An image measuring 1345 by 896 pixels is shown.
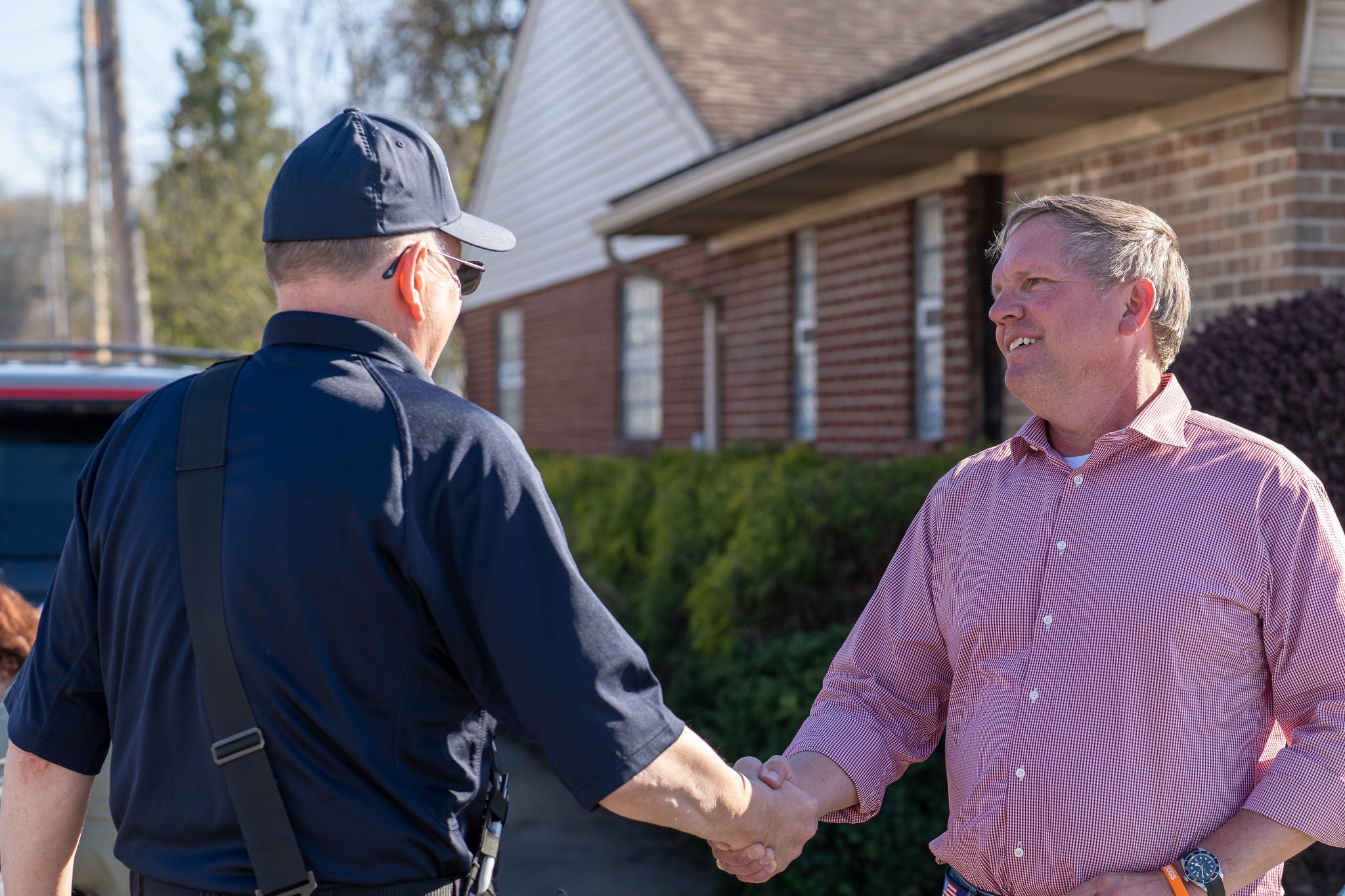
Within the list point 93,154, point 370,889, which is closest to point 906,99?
point 370,889

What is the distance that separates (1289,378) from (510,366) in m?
Result: 14.3

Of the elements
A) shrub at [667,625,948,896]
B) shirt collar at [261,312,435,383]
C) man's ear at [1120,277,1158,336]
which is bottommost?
shrub at [667,625,948,896]

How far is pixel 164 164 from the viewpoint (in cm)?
3109

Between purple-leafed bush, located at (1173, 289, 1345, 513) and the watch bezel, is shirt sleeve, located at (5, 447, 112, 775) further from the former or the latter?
purple-leafed bush, located at (1173, 289, 1345, 513)

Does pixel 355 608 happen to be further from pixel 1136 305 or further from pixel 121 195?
pixel 121 195

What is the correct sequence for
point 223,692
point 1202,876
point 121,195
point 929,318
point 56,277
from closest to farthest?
point 223,692
point 1202,876
point 929,318
point 121,195
point 56,277

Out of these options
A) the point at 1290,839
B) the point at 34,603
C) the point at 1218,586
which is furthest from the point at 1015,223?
the point at 34,603

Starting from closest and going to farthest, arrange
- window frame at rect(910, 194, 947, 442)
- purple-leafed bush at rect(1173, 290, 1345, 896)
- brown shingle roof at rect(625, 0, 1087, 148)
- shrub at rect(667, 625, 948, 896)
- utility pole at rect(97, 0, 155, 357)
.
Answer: purple-leafed bush at rect(1173, 290, 1345, 896)
shrub at rect(667, 625, 948, 896)
window frame at rect(910, 194, 947, 442)
brown shingle roof at rect(625, 0, 1087, 148)
utility pole at rect(97, 0, 155, 357)

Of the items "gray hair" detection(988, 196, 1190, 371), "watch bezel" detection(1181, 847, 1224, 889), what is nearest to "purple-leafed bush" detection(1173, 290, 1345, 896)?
"gray hair" detection(988, 196, 1190, 371)

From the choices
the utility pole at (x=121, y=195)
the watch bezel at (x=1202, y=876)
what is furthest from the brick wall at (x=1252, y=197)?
the utility pole at (x=121, y=195)

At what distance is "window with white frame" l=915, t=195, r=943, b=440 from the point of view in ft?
29.1

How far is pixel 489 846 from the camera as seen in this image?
211 cm

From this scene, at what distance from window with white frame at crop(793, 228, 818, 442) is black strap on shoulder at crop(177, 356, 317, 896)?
8.70 metres

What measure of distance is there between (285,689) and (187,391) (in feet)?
1.65
